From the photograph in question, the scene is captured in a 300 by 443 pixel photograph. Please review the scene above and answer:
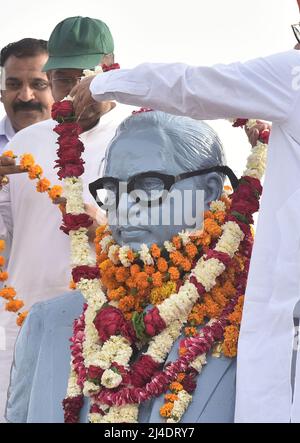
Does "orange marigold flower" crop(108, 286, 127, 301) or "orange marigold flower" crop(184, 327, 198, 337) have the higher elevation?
"orange marigold flower" crop(108, 286, 127, 301)

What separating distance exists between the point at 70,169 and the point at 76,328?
61 cm

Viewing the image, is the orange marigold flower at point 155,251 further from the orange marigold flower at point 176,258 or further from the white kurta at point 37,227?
the white kurta at point 37,227

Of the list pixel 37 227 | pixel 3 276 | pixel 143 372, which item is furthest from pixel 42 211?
pixel 143 372

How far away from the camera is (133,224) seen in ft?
14.4

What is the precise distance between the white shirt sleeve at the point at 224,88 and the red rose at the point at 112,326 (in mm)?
742

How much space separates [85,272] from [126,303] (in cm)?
26

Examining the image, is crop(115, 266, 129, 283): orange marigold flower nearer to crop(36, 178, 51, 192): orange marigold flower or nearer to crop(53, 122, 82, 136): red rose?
crop(53, 122, 82, 136): red rose

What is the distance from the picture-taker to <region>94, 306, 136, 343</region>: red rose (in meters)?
4.33

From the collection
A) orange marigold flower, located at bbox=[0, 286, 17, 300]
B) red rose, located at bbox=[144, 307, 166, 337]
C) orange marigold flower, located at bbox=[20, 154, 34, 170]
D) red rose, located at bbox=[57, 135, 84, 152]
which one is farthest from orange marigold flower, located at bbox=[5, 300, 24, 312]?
red rose, located at bbox=[144, 307, 166, 337]

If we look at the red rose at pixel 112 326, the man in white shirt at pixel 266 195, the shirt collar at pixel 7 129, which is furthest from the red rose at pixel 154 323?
the shirt collar at pixel 7 129

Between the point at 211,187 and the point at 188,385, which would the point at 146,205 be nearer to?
the point at 211,187

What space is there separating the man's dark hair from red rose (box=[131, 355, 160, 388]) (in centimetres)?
273

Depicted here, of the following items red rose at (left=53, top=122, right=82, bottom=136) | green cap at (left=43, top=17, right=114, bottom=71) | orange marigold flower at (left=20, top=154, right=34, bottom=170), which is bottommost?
orange marigold flower at (left=20, top=154, right=34, bottom=170)
